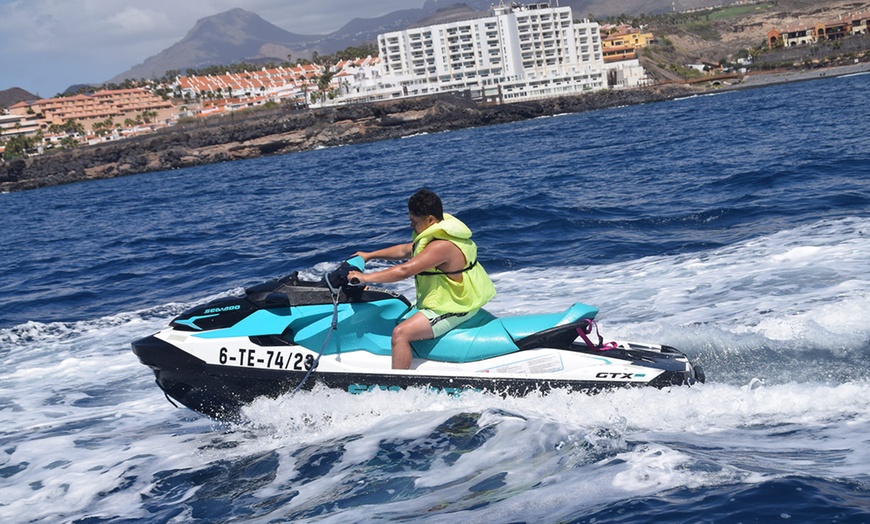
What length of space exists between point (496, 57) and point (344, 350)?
429ft

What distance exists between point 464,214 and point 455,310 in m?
12.3

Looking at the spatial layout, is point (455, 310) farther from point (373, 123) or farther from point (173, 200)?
point (373, 123)

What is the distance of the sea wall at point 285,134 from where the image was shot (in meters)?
99.4

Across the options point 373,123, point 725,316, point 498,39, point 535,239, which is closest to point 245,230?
point 535,239

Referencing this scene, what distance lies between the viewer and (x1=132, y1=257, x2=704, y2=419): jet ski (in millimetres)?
6242

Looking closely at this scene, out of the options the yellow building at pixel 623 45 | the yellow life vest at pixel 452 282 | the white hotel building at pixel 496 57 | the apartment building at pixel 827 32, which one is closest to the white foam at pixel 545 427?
the yellow life vest at pixel 452 282

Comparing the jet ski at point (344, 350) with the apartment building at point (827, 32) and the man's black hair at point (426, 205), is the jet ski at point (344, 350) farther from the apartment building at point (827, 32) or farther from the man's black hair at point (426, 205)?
the apartment building at point (827, 32)

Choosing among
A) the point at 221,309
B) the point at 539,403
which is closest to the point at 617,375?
the point at 539,403

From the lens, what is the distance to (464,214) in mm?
18578

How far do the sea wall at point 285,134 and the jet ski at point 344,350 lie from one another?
9340 cm

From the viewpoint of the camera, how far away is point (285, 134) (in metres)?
103

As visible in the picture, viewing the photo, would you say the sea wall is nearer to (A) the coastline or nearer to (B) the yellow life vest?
(A) the coastline

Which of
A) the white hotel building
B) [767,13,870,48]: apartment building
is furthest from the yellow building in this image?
[767,13,870,48]: apartment building

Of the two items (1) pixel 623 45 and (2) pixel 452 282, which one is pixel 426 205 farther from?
(1) pixel 623 45
